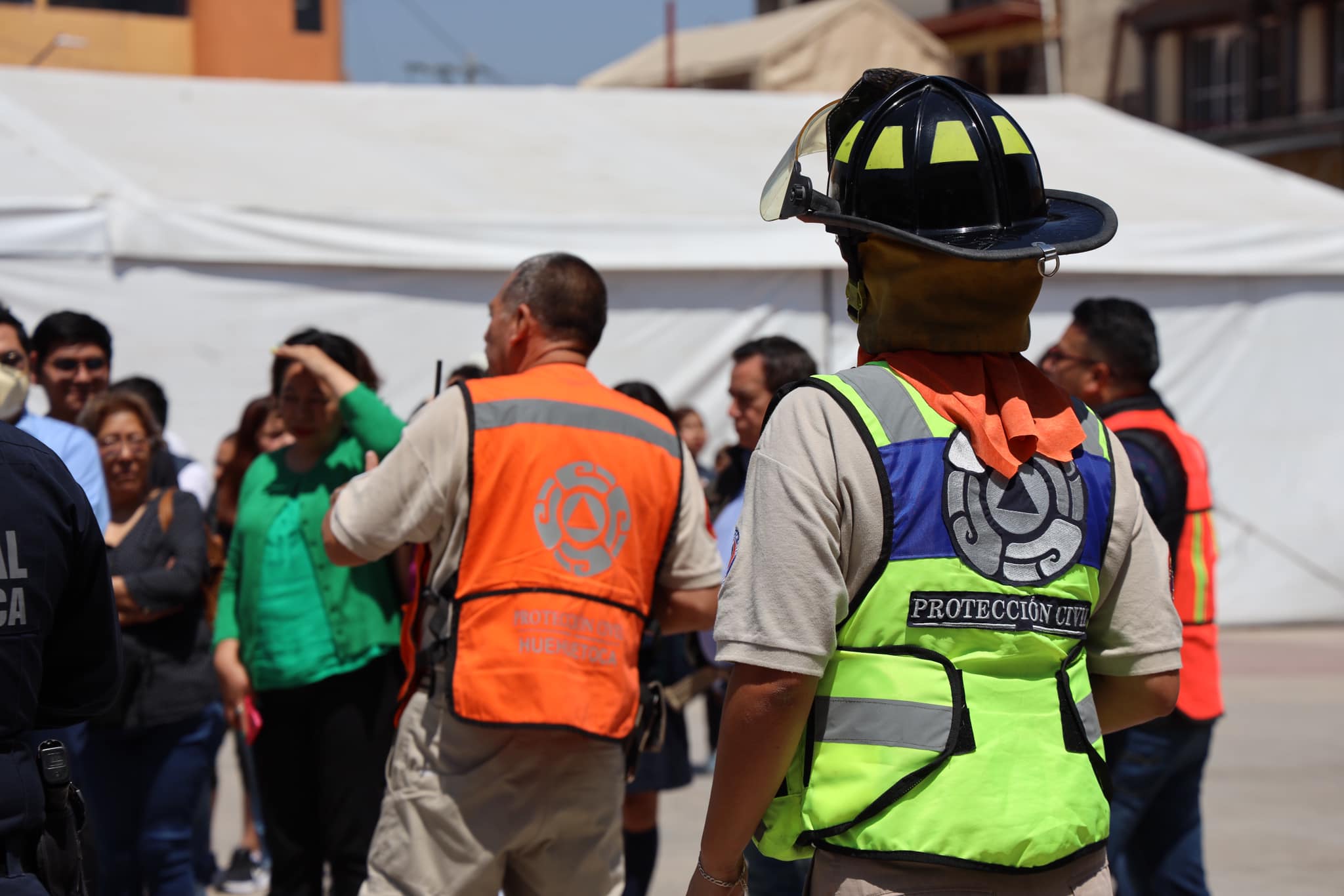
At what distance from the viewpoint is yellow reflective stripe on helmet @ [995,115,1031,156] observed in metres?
1.93

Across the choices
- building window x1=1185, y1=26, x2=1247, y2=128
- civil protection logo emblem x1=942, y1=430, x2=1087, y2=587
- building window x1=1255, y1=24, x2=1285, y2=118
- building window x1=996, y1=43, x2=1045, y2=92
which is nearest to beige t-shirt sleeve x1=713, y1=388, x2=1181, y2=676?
civil protection logo emblem x1=942, y1=430, x2=1087, y2=587

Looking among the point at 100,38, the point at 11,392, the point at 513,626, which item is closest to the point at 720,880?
the point at 513,626

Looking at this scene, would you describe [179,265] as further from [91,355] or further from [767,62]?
[767,62]

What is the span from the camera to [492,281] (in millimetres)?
8719

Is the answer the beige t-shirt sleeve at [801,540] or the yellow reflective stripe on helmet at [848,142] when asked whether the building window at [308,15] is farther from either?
the beige t-shirt sleeve at [801,540]

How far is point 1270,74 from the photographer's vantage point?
25.5 metres

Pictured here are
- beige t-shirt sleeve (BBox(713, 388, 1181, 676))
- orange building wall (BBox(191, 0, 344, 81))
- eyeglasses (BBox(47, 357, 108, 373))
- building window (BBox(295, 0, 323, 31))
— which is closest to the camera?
beige t-shirt sleeve (BBox(713, 388, 1181, 676))

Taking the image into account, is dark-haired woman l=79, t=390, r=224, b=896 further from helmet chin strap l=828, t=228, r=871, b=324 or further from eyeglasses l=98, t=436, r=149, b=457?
helmet chin strap l=828, t=228, r=871, b=324

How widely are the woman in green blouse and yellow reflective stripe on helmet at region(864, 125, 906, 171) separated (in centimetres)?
205

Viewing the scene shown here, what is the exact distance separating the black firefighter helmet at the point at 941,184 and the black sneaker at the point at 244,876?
4054mm

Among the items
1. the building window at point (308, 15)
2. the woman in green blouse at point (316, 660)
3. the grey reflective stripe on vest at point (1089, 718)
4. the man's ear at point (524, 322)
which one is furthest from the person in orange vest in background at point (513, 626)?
the building window at point (308, 15)

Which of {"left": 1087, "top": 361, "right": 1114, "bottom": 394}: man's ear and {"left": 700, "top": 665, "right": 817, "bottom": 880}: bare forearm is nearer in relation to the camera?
{"left": 700, "top": 665, "right": 817, "bottom": 880}: bare forearm

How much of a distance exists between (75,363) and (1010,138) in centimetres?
348

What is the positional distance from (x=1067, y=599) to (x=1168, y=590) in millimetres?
247
